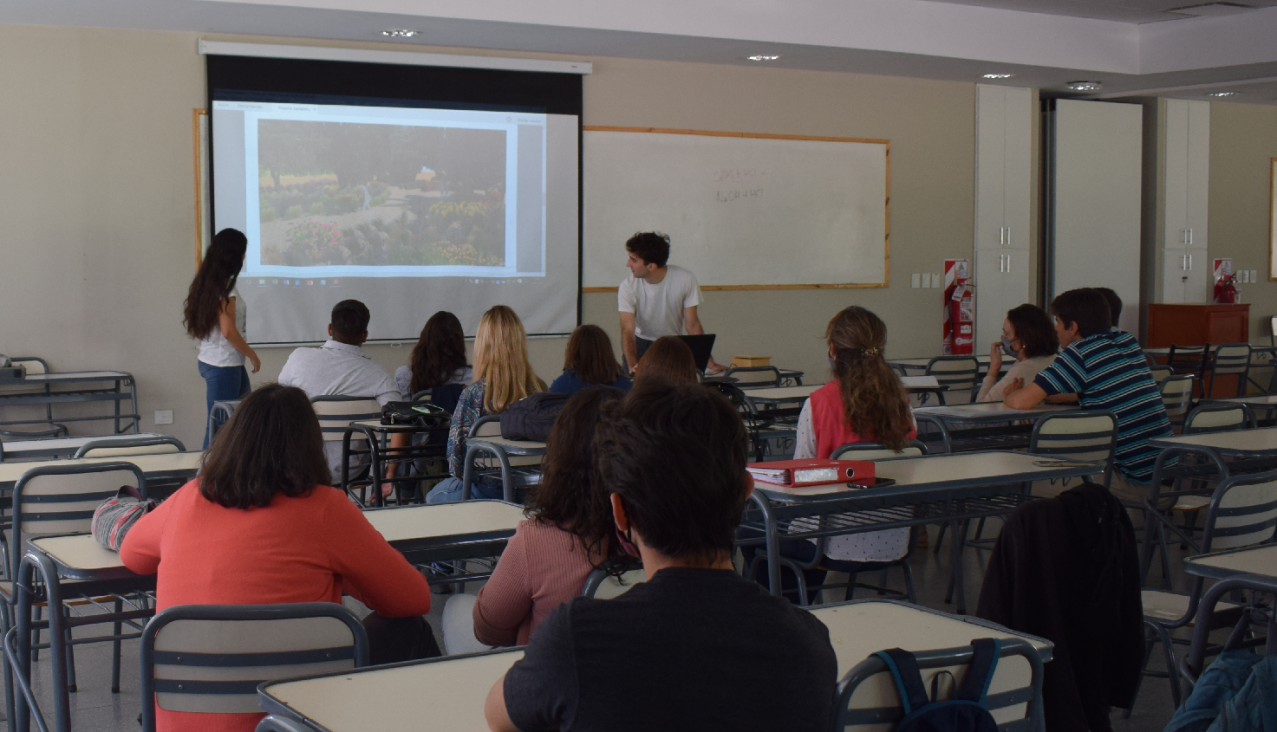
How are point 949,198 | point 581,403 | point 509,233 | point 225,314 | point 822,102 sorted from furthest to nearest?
point 949,198 < point 822,102 < point 509,233 < point 225,314 < point 581,403

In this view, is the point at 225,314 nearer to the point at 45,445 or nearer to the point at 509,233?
the point at 45,445

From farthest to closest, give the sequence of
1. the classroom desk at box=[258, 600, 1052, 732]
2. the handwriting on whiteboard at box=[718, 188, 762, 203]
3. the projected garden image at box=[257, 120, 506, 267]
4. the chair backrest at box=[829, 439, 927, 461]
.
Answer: the handwriting on whiteboard at box=[718, 188, 762, 203] < the projected garden image at box=[257, 120, 506, 267] < the chair backrest at box=[829, 439, 927, 461] < the classroom desk at box=[258, 600, 1052, 732]

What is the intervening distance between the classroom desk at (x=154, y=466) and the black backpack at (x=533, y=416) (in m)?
0.97

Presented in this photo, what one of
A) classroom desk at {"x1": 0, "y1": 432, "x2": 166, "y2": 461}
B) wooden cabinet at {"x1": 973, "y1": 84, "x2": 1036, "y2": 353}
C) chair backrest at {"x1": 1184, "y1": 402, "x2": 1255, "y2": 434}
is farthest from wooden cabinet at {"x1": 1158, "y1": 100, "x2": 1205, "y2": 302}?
classroom desk at {"x1": 0, "y1": 432, "x2": 166, "y2": 461}

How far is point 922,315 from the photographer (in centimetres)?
948

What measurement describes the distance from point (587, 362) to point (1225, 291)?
9.29m

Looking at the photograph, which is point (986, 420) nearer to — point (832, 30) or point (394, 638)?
point (394, 638)

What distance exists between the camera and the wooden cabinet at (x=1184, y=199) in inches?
418

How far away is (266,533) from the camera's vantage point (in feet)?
6.39

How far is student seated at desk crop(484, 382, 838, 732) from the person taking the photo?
1.15 meters

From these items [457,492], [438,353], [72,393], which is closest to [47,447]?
[457,492]

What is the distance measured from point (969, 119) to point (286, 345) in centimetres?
576

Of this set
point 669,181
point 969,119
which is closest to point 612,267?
point 669,181

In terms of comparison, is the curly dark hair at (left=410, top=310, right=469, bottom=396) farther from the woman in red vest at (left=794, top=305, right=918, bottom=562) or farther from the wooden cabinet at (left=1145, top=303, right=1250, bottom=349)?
the wooden cabinet at (left=1145, top=303, right=1250, bottom=349)
